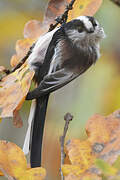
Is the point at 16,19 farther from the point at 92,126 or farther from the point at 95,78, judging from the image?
the point at 92,126

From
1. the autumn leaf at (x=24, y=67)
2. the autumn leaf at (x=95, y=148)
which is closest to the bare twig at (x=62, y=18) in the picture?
the autumn leaf at (x=24, y=67)

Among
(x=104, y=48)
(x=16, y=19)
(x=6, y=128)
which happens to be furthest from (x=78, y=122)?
(x=16, y=19)

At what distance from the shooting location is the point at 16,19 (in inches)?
133

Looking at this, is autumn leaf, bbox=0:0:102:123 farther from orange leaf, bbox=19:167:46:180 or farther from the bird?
orange leaf, bbox=19:167:46:180

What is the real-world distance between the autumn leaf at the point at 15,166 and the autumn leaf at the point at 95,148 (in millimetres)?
111

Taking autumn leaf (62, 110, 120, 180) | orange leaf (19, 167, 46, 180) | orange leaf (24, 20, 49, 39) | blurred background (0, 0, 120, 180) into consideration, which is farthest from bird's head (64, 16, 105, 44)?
orange leaf (19, 167, 46, 180)

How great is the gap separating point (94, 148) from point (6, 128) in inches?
77.6

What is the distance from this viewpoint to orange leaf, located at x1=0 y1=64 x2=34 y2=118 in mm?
1318

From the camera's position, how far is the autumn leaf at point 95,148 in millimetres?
1017

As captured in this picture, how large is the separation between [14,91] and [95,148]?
0.47 m

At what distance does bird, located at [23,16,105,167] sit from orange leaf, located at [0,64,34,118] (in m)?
0.34

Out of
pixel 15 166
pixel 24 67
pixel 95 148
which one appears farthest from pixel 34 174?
pixel 24 67

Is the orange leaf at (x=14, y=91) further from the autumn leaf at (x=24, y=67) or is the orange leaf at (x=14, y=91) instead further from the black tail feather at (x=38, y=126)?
the black tail feather at (x=38, y=126)

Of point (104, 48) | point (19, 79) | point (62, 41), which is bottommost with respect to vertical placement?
point (19, 79)
